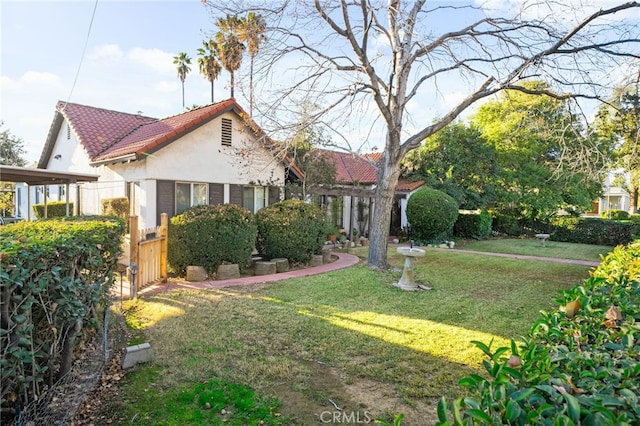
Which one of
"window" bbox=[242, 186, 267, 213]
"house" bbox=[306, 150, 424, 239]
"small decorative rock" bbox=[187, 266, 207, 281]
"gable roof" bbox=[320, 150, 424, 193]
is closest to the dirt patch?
"small decorative rock" bbox=[187, 266, 207, 281]

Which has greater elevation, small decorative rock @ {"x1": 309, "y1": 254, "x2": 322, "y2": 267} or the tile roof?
the tile roof

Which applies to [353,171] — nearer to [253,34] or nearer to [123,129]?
[123,129]

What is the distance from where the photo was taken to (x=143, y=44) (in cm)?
1066

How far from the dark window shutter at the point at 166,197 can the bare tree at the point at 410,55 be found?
4032 millimetres

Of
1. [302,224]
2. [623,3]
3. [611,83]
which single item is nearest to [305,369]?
[302,224]

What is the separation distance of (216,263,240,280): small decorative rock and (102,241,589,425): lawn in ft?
4.89

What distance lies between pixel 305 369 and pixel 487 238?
20.5m

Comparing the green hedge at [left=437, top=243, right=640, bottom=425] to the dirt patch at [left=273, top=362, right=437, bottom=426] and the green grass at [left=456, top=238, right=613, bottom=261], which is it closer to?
the dirt patch at [left=273, top=362, right=437, bottom=426]

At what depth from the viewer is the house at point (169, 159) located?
12.2 meters

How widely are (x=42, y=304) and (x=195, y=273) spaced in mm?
6834

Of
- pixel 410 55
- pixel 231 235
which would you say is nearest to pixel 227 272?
pixel 231 235

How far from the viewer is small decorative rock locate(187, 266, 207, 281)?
32.0 feet

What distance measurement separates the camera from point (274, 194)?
51.9 feet

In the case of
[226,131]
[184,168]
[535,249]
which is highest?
[226,131]
